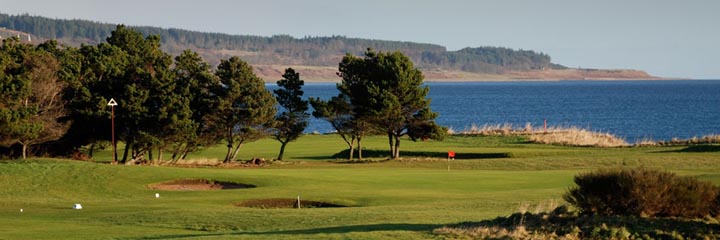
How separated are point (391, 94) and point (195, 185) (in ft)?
63.5

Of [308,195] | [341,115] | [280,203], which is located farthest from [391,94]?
[280,203]

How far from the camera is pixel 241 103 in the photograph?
51219 millimetres

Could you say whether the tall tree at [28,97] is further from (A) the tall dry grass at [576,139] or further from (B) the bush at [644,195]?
(B) the bush at [644,195]

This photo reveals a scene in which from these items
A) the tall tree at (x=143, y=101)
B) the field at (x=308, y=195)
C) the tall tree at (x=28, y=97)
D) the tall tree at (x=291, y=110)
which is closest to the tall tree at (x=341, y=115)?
the tall tree at (x=291, y=110)

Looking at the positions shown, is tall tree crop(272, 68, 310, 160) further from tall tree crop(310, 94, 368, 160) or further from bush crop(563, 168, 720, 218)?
bush crop(563, 168, 720, 218)

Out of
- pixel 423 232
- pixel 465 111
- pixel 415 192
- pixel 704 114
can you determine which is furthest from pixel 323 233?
pixel 465 111

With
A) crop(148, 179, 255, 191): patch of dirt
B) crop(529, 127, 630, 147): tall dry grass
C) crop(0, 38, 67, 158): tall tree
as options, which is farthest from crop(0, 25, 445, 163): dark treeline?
crop(148, 179, 255, 191): patch of dirt

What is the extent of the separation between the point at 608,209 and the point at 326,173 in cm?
2137

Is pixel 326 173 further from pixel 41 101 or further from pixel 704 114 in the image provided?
pixel 704 114

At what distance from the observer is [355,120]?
54531 mm

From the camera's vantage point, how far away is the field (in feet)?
63.9

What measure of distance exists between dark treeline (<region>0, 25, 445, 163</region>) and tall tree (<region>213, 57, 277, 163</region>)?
6 centimetres

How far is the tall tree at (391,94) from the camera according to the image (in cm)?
5278

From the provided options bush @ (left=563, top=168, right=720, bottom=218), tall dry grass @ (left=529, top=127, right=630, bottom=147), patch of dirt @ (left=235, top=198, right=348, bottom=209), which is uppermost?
bush @ (left=563, top=168, right=720, bottom=218)
